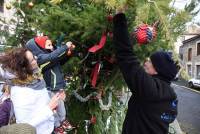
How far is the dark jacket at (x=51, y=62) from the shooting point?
9.96ft

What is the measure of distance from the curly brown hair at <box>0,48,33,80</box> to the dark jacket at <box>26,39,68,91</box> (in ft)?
0.90

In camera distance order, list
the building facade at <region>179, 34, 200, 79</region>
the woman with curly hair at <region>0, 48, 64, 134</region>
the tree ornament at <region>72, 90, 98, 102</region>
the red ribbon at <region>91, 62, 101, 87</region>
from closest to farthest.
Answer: the woman with curly hair at <region>0, 48, 64, 134</region> → the red ribbon at <region>91, 62, 101, 87</region> → the tree ornament at <region>72, 90, 98, 102</region> → the building facade at <region>179, 34, 200, 79</region>

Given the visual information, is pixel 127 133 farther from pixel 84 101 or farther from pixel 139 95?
pixel 84 101

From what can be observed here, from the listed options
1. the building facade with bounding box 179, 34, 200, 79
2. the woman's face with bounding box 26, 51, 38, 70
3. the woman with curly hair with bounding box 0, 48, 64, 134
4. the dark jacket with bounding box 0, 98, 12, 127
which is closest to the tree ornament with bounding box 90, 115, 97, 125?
the woman with curly hair with bounding box 0, 48, 64, 134

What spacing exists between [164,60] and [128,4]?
56 cm

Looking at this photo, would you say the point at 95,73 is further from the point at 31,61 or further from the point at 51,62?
the point at 31,61

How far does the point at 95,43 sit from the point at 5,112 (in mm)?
987

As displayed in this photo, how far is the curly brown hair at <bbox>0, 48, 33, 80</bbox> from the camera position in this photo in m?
2.73

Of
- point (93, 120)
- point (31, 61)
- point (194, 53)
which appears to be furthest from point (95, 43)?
point (194, 53)

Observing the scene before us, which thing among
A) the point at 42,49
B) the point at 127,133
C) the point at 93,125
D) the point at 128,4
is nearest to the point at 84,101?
the point at 93,125

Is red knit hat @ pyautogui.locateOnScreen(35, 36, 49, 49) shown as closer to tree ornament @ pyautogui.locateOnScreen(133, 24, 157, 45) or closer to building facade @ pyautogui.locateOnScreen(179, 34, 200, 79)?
tree ornament @ pyautogui.locateOnScreen(133, 24, 157, 45)

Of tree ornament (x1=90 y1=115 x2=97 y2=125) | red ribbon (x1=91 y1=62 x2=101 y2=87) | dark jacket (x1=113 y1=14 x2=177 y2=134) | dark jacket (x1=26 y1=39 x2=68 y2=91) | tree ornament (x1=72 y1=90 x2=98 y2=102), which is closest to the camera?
dark jacket (x1=113 y1=14 x2=177 y2=134)

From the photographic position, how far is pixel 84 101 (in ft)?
12.0

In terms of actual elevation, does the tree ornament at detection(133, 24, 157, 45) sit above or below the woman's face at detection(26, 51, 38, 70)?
above
